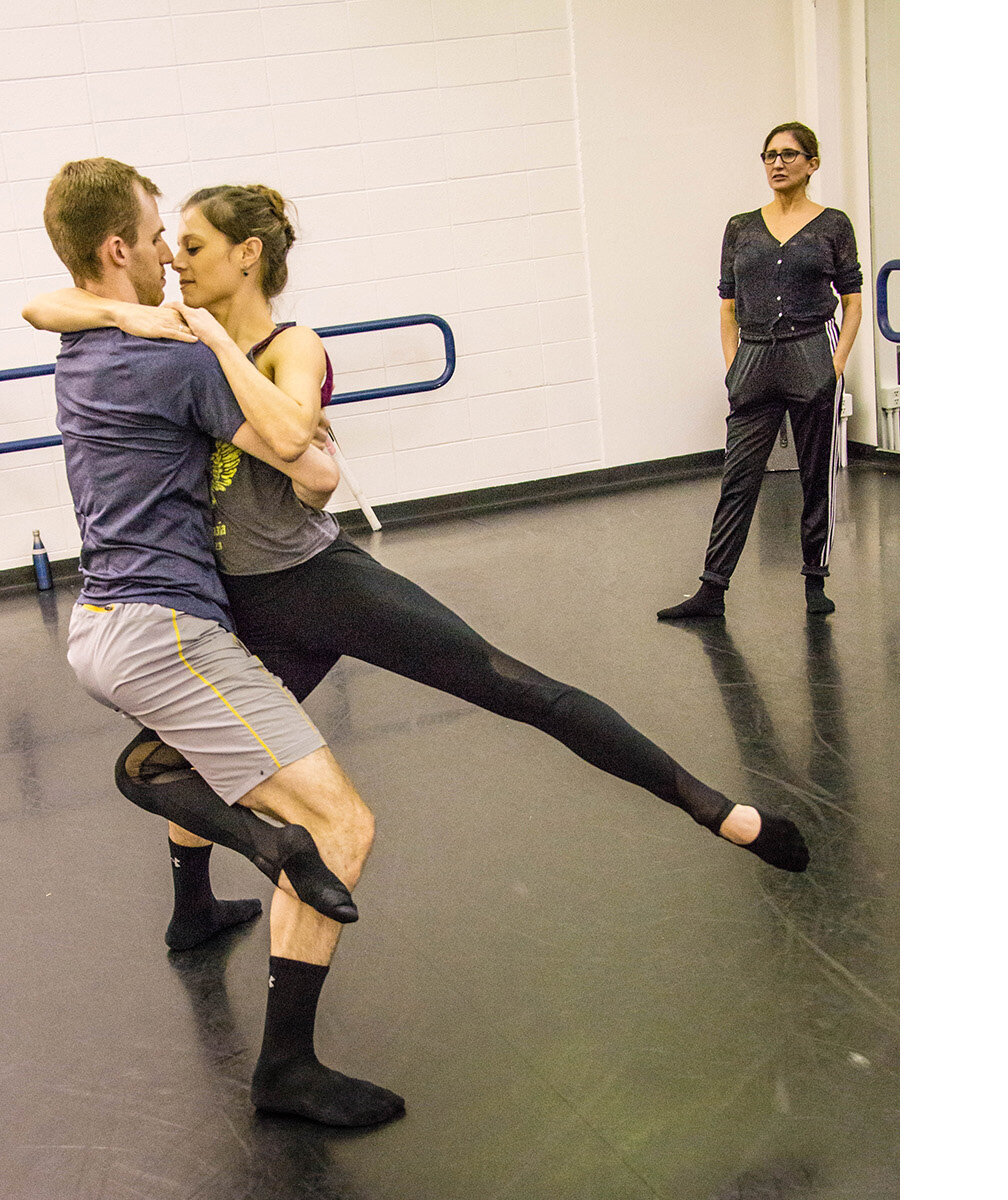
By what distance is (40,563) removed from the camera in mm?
5902

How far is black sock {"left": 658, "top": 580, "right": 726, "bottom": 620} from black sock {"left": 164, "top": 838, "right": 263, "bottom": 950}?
2157 millimetres

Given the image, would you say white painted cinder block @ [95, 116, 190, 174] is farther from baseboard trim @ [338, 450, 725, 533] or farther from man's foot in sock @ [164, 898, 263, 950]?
man's foot in sock @ [164, 898, 263, 950]

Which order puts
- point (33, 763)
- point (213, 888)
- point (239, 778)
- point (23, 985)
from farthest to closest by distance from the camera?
1. point (33, 763)
2. point (213, 888)
3. point (23, 985)
4. point (239, 778)

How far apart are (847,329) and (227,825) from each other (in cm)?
302

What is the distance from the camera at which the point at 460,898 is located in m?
2.48

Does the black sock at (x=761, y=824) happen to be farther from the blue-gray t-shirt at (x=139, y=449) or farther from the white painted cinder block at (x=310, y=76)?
the white painted cinder block at (x=310, y=76)

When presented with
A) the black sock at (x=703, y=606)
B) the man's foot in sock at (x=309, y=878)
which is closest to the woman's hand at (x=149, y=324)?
the man's foot in sock at (x=309, y=878)

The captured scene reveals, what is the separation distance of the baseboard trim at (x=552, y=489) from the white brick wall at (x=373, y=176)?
7 centimetres

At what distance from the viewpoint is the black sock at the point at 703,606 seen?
4.19 meters

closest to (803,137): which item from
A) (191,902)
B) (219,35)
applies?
(191,902)
